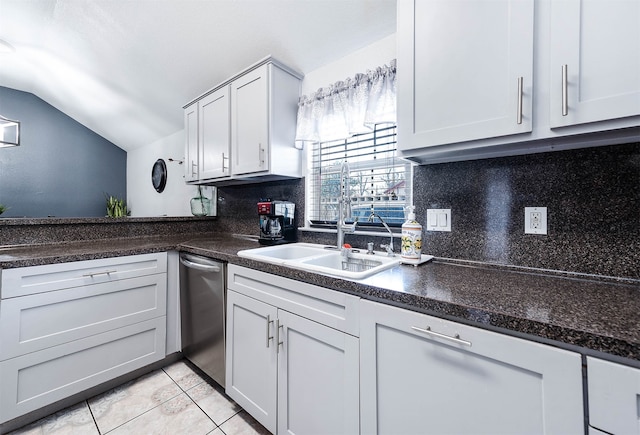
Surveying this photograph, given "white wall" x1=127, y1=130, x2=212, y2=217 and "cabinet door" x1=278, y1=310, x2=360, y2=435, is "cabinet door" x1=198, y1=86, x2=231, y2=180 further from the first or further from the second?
"cabinet door" x1=278, y1=310, x2=360, y2=435

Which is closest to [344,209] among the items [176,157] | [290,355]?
[290,355]

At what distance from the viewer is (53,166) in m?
4.42

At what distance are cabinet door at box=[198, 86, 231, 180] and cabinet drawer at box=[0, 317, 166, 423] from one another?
3.98 ft

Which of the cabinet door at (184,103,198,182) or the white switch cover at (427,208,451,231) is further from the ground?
the cabinet door at (184,103,198,182)

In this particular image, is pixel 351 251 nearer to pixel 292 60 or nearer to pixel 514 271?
pixel 514 271

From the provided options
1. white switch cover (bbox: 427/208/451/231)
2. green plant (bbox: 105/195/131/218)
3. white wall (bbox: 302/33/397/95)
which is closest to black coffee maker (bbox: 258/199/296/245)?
white wall (bbox: 302/33/397/95)

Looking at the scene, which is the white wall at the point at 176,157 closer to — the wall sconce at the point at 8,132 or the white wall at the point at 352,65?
the white wall at the point at 352,65

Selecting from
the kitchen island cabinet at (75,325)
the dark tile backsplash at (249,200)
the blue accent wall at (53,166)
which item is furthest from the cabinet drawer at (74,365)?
the blue accent wall at (53,166)

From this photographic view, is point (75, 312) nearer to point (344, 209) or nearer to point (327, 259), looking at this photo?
point (327, 259)

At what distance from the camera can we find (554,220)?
1.08m

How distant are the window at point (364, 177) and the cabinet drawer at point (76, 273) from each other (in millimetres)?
1134

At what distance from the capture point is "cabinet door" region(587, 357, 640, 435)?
54 centimetres

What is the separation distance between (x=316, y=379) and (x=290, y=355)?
159mm

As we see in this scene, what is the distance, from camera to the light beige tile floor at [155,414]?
4.64 feet
